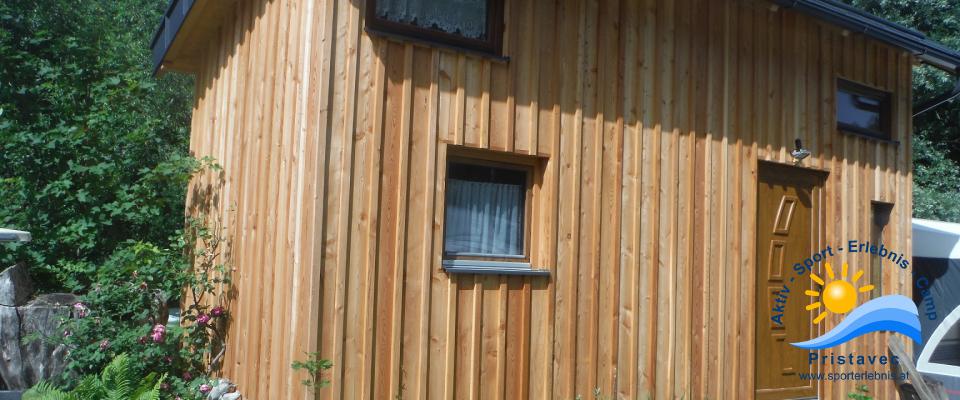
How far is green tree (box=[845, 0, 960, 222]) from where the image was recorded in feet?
52.7

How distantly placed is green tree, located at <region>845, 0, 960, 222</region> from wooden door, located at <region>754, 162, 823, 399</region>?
859 cm

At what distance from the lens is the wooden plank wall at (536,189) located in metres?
5.69

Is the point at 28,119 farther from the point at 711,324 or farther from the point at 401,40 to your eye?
the point at 711,324

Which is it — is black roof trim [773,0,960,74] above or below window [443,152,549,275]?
above

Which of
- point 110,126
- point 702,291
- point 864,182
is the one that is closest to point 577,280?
point 702,291

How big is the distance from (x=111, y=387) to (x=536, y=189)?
3724 mm

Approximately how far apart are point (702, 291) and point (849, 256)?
2.37m

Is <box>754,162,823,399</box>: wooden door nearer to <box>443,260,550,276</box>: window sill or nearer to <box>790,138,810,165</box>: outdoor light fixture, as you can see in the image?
<box>790,138,810,165</box>: outdoor light fixture

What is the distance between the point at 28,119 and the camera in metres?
11.3

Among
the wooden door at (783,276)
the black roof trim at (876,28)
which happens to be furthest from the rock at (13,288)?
the black roof trim at (876,28)

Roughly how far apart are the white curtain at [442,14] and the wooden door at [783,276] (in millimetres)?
3499

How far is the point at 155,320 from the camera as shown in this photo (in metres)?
7.79

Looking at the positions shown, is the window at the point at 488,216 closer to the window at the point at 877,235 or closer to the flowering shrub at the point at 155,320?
the flowering shrub at the point at 155,320

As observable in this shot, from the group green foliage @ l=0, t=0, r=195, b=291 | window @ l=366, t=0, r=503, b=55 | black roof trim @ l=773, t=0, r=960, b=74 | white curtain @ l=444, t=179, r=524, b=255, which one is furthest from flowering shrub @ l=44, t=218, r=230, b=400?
black roof trim @ l=773, t=0, r=960, b=74
